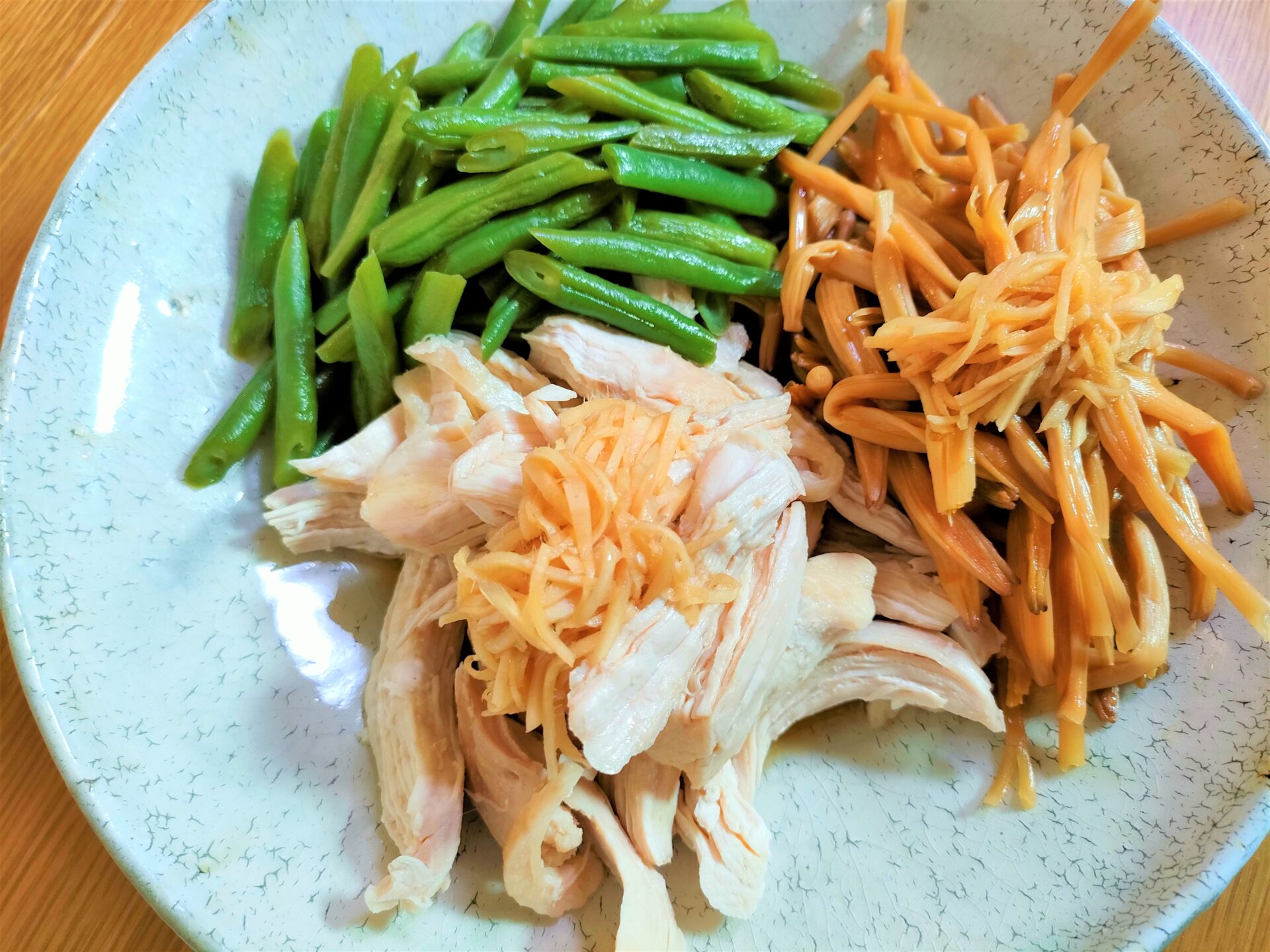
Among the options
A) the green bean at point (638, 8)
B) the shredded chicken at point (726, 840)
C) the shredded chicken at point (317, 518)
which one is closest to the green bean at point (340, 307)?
the shredded chicken at point (317, 518)

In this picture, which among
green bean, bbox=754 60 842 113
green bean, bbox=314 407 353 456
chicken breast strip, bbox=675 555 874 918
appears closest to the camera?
chicken breast strip, bbox=675 555 874 918

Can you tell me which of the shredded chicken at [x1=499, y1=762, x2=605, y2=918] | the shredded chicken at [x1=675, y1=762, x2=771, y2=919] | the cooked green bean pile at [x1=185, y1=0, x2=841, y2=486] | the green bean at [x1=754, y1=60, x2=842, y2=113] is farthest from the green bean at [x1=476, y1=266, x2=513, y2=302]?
the shredded chicken at [x1=675, y1=762, x2=771, y2=919]

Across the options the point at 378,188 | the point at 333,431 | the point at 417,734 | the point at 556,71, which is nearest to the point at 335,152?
the point at 378,188

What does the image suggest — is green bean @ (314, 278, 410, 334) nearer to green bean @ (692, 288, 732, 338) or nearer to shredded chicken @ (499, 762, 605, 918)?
green bean @ (692, 288, 732, 338)

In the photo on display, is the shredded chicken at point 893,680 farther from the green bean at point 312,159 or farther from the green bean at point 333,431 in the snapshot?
the green bean at point 312,159

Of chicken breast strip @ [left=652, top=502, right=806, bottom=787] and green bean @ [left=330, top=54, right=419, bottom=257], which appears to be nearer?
chicken breast strip @ [left=652, top=502, right=806, bottom=787]

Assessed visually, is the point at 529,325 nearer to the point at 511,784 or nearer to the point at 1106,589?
the point at 511,784
